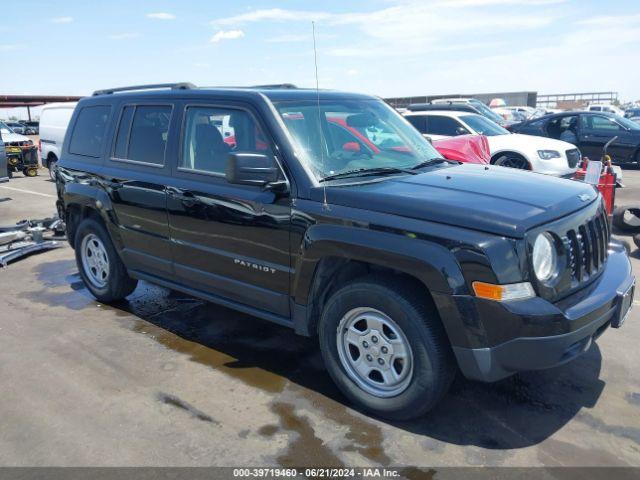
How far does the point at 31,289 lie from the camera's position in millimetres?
6184

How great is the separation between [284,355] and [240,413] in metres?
0.86

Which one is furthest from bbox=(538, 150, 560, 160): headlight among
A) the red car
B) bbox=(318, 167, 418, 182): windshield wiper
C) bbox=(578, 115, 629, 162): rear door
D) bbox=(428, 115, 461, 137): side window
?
bbox=(318, 167, 418, 182): windshield wiper

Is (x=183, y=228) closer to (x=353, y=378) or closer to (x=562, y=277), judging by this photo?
(x=353, y=378)

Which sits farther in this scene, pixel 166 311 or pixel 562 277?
pixel 166 311

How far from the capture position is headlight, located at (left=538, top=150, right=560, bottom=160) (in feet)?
34.7

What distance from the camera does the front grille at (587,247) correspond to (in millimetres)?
3131

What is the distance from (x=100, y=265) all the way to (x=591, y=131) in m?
13.9

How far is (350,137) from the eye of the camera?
4082mm

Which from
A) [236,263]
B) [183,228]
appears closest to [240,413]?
[236,263]

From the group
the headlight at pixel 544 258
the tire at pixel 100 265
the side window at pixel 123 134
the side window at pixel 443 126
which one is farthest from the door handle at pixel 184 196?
the side window at pixel 443 126

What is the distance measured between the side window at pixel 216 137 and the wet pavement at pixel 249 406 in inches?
58.1

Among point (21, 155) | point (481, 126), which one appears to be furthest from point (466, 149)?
point (21, 155)

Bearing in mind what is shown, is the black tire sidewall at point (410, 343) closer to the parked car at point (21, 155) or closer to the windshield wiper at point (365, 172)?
the windshield wiper at point (365, 172)

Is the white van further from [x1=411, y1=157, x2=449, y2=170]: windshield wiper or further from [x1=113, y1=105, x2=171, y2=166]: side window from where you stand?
[x1=411, y1=157, x2=449, y2=170]: windshield wiper
